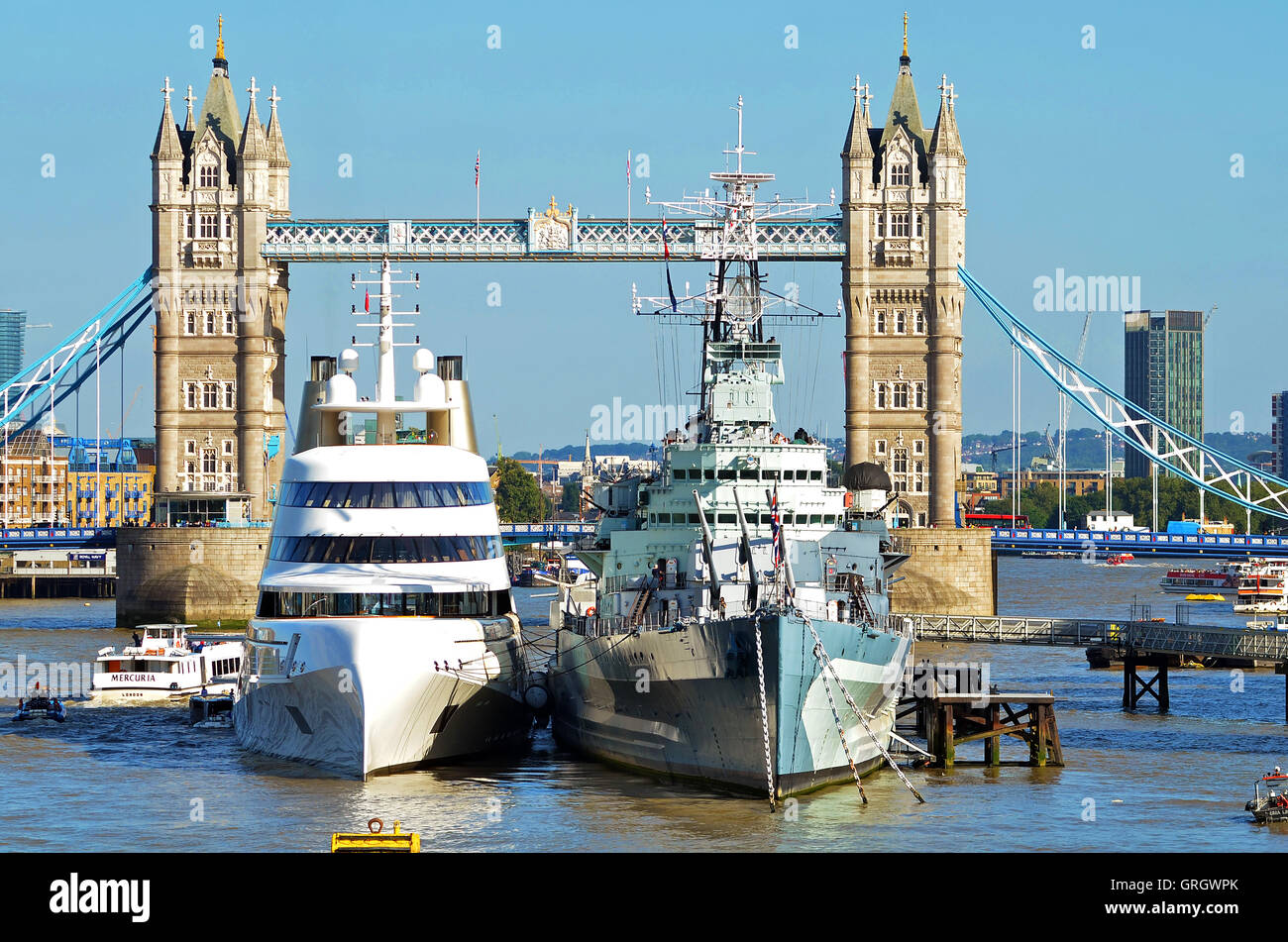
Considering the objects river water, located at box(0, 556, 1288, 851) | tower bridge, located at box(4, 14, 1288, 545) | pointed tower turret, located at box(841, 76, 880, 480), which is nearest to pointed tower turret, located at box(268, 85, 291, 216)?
tower bridge, located at box(4, 14, 1288, 545)

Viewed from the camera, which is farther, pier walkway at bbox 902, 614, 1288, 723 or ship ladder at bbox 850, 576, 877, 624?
pier walkway at bbox 902, 614, 1288, 723

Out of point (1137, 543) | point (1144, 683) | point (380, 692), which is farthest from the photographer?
point (1137, 543)

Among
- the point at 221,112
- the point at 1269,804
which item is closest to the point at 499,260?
the point at 221,112

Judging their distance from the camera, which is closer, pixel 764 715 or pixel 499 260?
pixel 764 715

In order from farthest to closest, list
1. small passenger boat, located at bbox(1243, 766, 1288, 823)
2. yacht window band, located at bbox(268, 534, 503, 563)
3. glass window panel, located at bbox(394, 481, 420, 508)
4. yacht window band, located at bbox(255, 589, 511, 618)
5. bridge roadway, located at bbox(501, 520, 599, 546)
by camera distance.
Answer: bridge roadway, located at bbox(501, 520, 599, 546) < glass window panel, located at bbox(394, 481, 420, 508) < yacht window band, located at bbox(268, 534, 503, 563) < yacht window band, located at bbox(255, 589, 511, 618) < small passenger boat, located at bbox(1243, 766, 1288, 823)

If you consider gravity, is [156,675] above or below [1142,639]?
below

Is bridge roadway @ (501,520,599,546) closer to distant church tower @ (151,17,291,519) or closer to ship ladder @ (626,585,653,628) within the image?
distant church tower @ (151,17,291,519)

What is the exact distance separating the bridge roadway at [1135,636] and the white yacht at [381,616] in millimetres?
10272

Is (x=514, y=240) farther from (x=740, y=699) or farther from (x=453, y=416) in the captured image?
(x=740, y=699)

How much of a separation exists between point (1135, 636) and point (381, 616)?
80.0 feet

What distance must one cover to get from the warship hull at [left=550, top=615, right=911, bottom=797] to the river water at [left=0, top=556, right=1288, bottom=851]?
625 mm

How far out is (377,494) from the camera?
42531 millimetres

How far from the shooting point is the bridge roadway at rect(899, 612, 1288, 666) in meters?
51.3
